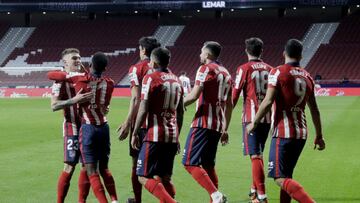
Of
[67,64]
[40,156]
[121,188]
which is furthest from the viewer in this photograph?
[40,156]

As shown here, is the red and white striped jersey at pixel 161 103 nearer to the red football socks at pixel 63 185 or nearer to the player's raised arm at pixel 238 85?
the red football socks at pixel 63 185

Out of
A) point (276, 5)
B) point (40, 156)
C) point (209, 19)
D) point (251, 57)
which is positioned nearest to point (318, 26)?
point (276, 5)

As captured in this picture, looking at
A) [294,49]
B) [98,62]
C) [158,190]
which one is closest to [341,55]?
[294,49]

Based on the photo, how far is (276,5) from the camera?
48531mm

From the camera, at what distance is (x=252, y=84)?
8945mm

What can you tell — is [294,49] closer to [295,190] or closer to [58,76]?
[295,190]

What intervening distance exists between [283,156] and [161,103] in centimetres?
152

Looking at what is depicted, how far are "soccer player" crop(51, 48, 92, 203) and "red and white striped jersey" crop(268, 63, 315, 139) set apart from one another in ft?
8.00

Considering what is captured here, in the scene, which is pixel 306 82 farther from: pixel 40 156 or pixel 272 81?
pixel 40 156

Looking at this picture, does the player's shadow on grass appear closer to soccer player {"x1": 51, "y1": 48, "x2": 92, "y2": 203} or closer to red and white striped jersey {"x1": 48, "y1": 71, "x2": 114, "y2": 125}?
soccer player {"x1": 51, "y1": 48, "x2": 92, "y2": 203}

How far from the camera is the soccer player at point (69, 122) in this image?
8078 millimetres

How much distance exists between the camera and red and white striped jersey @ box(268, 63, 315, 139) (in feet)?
24.5

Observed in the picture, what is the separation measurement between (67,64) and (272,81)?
2.54 m

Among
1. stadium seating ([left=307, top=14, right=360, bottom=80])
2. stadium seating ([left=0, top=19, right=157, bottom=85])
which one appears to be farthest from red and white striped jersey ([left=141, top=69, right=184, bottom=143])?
stadium seating ([left=0, top=19, right=157, bottom=85])
